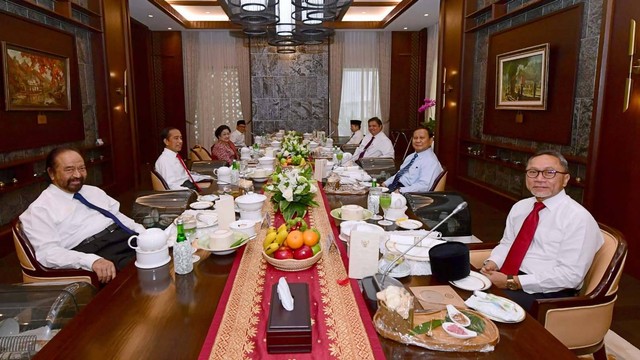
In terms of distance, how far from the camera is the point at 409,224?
2.24m

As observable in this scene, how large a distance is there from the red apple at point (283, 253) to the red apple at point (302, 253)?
0.02m

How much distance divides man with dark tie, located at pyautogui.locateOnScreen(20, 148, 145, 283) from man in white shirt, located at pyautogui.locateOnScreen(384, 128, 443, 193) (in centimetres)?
235

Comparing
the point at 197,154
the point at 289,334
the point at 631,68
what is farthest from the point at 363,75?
the point at 289,334

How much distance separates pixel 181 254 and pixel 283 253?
0.39 meters

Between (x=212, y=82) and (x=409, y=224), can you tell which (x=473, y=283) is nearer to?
(x=409, y=224)

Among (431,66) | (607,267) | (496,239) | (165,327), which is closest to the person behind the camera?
(165,327)

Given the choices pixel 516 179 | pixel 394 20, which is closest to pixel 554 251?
pixel 516 179

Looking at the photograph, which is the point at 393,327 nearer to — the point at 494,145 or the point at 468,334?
the point at 468,334

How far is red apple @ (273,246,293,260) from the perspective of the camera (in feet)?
5.56

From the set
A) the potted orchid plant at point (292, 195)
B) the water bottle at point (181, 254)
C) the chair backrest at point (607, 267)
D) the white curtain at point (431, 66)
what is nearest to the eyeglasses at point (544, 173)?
the chair backrest at point (607, 267)

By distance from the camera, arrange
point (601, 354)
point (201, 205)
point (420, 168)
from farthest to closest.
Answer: point (420, 168), point (201, 205), point (601, 354)

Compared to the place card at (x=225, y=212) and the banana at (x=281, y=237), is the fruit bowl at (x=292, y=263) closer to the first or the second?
the banana at (x=281, y=237)

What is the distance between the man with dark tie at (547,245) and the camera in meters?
1.88

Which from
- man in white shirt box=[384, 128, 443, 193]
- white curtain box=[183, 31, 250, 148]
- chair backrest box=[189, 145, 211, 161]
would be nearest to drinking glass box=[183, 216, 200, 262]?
man in white shirt box=[384, 128, 443, 193]
